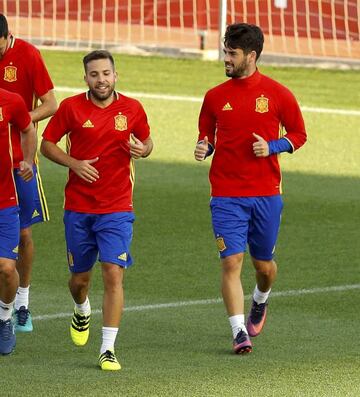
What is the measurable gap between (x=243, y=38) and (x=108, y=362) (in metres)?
2.47

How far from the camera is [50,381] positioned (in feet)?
30.5

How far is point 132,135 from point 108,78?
426 millimetres

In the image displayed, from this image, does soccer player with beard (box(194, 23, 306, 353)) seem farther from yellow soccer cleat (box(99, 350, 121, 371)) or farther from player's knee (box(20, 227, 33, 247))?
player's knee (box(20, 227, 33, 247))

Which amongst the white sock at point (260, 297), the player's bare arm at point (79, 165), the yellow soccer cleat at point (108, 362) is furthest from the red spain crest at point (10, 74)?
the yellow soccer cleat at point (108, 362)

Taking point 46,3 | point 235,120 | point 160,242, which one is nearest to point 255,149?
point 235,120

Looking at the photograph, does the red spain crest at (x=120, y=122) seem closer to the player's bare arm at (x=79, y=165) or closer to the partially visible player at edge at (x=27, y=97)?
the player's bare arm at (x=79, y=165)

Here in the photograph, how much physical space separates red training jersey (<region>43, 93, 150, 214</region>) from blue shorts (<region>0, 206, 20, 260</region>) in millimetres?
393

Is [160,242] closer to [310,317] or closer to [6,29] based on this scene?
[310,317]

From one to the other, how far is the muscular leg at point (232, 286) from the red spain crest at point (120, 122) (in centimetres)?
119

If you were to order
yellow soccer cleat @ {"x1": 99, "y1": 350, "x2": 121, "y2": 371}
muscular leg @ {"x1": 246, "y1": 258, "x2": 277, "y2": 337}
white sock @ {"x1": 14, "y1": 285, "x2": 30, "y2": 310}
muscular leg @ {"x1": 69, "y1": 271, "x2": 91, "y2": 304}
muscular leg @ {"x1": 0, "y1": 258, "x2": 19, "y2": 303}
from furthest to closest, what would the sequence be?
white sock @ {"x1": 14, "y1": 285, "x2": 30, "y2": 310} → muscular leg @ {"x1": 246, "y1": 258, "x2": 277, "y2": 337} → muscular leg @ {"x1": 69, "y1": 271, "x2": 91, "y2": 304} → muscular leg @ {"x1": 0, "y1": 258, "x2": 19, "y2": 303} → yellow soccer cleat @ {"x1": 99, "y1": 350, "x2": 121, "y2": 371}

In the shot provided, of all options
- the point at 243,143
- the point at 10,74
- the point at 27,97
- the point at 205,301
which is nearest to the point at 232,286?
the point at 243,143

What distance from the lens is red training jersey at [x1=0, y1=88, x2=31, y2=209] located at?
10.1 meters

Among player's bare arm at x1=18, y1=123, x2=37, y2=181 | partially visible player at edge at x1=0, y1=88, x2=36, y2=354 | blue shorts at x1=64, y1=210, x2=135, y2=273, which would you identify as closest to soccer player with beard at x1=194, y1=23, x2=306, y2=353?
blue shorts at x1=64, y1=210, x2=135, y2=273

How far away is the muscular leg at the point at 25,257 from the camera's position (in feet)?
37.7
